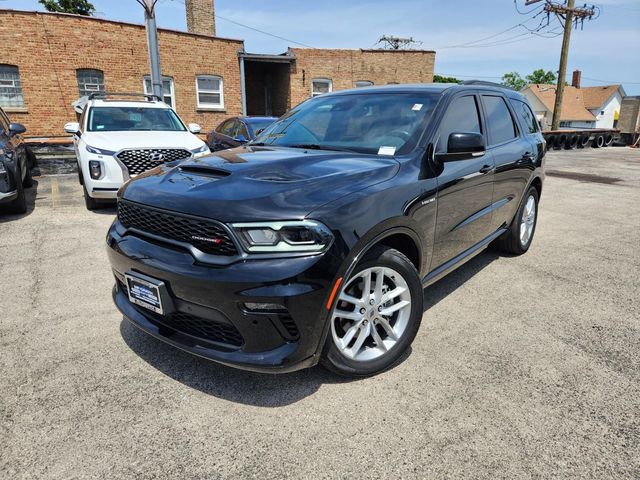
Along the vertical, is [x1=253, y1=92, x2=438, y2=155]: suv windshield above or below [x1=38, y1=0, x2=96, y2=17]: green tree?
below

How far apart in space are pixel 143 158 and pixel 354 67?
60.2 ft

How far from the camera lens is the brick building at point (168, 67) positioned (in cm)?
1603

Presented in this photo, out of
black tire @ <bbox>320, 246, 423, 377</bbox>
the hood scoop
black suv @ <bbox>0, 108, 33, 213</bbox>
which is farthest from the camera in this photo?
black suv @ <bbox>0, 108, 33, 213</bbox>

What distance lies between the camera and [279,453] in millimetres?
2121

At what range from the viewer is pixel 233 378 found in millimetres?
2688

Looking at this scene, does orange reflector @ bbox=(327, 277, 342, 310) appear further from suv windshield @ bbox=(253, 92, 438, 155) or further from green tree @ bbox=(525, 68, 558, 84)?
green tree @ bbox=(525, 68, 558, 84)

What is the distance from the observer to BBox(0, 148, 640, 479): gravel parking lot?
6.78ft

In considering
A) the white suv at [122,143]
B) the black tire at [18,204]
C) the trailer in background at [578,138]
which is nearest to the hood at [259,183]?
the white suv at [122,143]

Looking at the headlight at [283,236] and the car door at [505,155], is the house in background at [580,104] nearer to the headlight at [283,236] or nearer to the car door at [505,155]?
the car door at [505,155]

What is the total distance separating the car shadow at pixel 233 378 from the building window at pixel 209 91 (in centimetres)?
1807

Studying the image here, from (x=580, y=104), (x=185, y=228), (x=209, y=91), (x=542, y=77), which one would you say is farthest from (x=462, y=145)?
(x=542, y=77)

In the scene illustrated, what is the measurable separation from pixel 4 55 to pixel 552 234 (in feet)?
60.7

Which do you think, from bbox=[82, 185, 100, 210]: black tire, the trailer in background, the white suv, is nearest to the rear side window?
the white suv

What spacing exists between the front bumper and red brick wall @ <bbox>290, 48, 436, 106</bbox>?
66.3 feet
